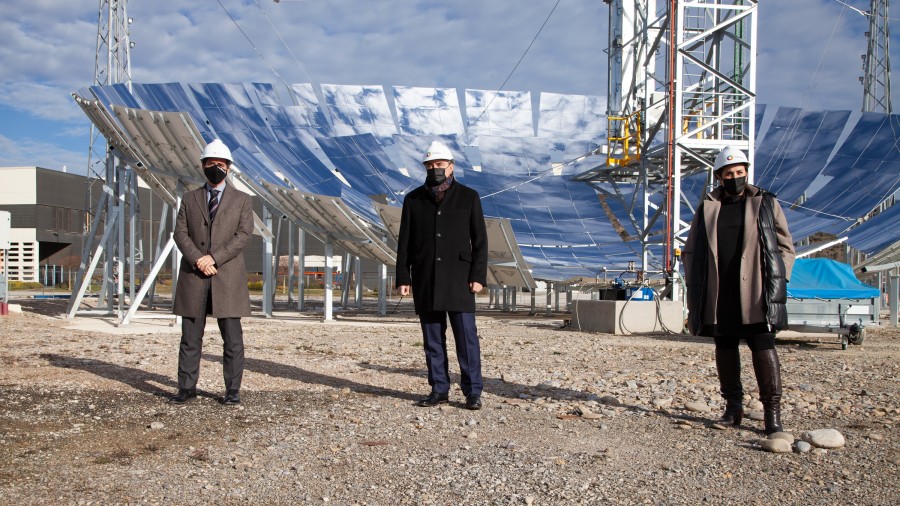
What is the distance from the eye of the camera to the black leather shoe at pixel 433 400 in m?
5.66

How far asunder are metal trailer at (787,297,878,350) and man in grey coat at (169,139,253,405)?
800 cm

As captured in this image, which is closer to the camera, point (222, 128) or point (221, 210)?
point (221, 210)

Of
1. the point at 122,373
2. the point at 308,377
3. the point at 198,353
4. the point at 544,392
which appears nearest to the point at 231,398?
the point at 198,353

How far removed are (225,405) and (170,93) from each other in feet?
37.0

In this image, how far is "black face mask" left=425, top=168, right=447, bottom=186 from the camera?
581 cm

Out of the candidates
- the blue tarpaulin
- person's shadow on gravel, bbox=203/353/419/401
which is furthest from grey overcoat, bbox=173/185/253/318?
the blue tarpaulin

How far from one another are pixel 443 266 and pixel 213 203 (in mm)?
1723

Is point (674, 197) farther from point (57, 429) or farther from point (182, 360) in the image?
point (57, 429)

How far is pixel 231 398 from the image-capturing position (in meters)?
5.56

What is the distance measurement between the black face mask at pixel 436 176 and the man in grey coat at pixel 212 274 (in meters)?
1.35

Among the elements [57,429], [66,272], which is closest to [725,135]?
[57,429]

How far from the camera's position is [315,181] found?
16672 millimetres

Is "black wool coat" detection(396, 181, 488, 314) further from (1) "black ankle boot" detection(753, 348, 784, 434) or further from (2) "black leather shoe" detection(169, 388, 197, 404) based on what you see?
(1) "black ankle boot" detection(753, 348, 784, 434)

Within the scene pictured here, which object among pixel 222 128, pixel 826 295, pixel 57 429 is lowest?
pixel 57 429
